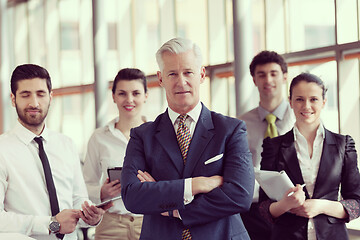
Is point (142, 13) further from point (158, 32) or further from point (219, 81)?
point (219, 81)

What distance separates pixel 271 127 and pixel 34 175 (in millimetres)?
1624

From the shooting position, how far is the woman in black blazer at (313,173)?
2590 millimetres

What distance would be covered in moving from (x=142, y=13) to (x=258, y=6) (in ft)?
9.14

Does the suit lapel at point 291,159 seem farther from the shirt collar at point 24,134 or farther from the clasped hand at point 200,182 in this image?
the shirt collar at point 24,134

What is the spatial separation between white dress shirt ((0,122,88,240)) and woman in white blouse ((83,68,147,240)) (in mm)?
496

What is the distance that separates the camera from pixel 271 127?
3.46 metres

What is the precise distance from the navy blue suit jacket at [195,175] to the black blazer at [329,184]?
0.54 meters

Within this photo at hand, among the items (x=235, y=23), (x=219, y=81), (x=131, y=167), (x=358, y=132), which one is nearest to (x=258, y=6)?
(x=235, y=23)

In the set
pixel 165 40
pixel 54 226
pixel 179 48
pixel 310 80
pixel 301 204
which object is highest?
pixel 165 40

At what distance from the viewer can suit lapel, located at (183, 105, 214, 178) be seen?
2125 mm

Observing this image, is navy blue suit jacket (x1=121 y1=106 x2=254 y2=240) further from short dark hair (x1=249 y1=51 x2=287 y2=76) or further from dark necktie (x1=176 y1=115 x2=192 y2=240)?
short dark hair (x1=249 y1=51 x2=287 y2=76)

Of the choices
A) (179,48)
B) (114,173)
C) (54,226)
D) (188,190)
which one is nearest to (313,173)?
(188,190)

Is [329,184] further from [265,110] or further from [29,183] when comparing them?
[29,183]

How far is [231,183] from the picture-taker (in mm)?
2129
